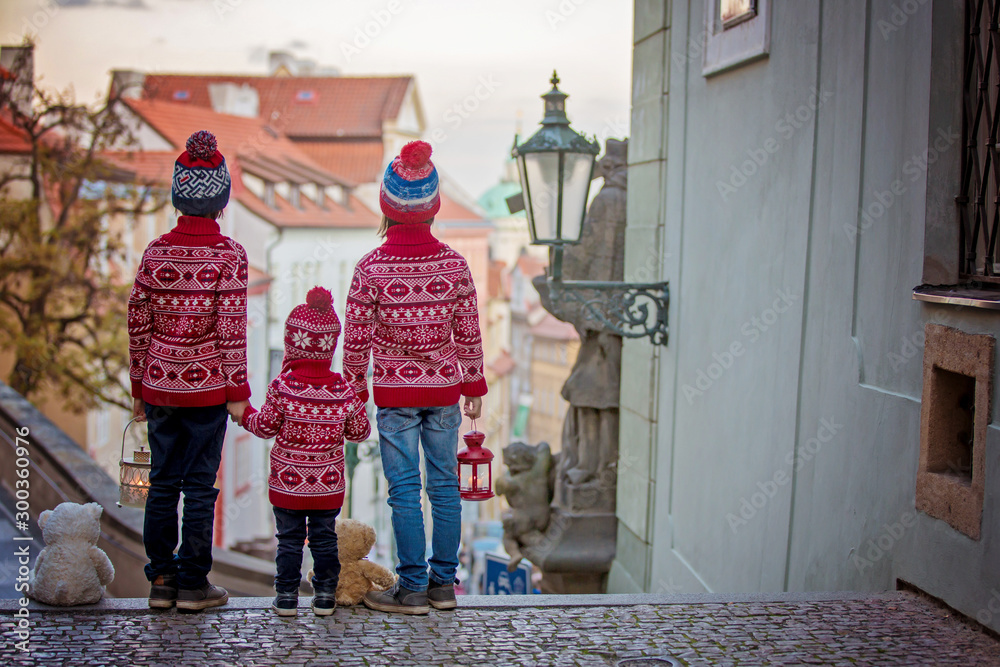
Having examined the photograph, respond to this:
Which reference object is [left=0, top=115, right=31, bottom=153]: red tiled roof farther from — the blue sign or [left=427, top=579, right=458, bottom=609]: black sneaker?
[left=427, top=579, right=458, bottom=609]: black sneaker

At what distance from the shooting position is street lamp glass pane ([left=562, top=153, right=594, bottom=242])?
666 centimetres

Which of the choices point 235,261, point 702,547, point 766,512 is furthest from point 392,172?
point 702,547

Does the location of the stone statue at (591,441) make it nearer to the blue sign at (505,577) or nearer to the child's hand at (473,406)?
the blue sign at (505,577)

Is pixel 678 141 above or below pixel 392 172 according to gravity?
above

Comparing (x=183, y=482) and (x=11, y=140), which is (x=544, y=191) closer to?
(x=183, y=482)

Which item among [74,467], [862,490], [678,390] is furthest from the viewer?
[74,467]

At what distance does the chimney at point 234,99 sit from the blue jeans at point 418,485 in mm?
32193

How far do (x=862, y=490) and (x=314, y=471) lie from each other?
221 centimetres

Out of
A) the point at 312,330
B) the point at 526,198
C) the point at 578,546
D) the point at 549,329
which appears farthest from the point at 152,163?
the point at 549,329

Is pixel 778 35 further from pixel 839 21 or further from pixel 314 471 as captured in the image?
pixel 314 471

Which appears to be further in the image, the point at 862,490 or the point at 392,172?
the point at 862,490

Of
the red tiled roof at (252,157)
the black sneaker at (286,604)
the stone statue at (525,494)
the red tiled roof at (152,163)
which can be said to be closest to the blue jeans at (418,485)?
the black sneaker at (286,604)

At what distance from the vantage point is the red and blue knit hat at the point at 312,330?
13.2 ft

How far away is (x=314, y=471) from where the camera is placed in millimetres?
4070
